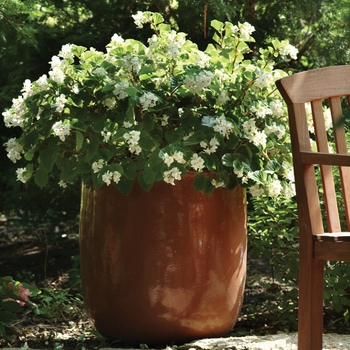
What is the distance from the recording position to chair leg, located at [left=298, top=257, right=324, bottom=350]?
6.99 ft

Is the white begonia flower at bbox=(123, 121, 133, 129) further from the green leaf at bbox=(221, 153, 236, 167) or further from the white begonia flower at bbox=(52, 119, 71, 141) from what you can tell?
the green leaf at bbox=(221, 153, 236, 167)

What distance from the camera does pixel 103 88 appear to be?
2.34 metres

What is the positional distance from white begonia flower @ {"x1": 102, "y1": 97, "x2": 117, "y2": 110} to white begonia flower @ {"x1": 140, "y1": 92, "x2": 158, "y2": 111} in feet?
0.54

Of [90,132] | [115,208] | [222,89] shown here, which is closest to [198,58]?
[222,89]

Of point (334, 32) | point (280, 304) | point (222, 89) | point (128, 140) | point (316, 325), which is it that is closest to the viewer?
point (316, 325)

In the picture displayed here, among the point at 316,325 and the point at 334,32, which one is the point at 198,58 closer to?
the point at 316,325

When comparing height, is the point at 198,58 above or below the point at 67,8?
below

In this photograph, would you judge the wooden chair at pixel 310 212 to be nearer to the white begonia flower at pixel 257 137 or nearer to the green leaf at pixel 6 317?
the white begonia flower at pixel 257 137

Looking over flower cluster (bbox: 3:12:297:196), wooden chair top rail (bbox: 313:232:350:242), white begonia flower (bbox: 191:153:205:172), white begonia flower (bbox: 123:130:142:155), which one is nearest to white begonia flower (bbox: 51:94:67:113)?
flower cluster (bbox: 3:12:297:196)

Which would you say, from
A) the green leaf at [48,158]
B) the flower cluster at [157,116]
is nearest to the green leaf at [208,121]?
the flower cluster at [157,116]

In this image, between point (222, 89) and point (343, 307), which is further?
point (343, 307)

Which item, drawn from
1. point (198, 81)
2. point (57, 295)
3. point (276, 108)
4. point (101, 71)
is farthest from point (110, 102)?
point (57, 295)

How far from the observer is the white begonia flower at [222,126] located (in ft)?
7.54

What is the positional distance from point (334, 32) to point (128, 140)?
2069mm
